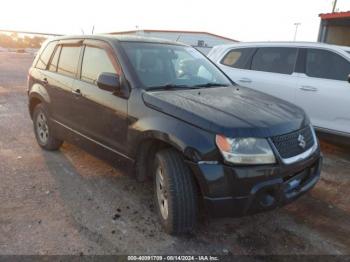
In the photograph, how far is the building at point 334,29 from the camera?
13.3m

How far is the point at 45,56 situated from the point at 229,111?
135 inches

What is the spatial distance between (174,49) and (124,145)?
153 cm

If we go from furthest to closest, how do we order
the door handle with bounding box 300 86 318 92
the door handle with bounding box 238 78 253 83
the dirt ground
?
the door handle with bounding box 238 78 253 83
the door handle with bounding box 300 86 318 92
the dirt ground

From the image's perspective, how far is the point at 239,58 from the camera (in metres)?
7.05

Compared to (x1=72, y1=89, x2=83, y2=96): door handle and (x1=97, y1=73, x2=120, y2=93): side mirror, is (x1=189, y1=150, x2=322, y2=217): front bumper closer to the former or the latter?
(x1=97, y1=73, x2=120, y2=93): side mirror

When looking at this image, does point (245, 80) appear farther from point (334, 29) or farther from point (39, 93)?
point (334, 29)

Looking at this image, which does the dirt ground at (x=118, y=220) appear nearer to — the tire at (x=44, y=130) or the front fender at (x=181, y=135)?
the tire at (x=44, y=130)

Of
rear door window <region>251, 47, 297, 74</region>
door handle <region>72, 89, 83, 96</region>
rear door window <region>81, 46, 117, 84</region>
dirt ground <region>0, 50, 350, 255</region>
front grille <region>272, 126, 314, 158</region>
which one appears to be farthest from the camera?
rear door window <region>251, 47, 297, 74</region>

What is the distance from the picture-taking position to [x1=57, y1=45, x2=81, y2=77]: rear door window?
457 centimetres

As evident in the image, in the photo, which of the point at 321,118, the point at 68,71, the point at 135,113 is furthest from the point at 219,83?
the point at 321,118

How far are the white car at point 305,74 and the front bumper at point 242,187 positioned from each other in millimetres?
3050

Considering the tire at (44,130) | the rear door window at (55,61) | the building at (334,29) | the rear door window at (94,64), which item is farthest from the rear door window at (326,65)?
the building at (334,29)

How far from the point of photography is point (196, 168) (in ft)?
9.64

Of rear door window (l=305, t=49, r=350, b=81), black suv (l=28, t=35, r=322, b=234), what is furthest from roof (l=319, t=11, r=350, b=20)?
black suv (l=28, t=35, r=322, b=234)
